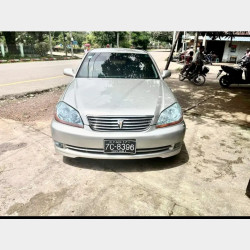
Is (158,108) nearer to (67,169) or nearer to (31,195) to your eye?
(67,169)

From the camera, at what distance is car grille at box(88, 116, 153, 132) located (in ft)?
8.57

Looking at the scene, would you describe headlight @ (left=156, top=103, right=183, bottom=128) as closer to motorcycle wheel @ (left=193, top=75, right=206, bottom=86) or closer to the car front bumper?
the car front bumper

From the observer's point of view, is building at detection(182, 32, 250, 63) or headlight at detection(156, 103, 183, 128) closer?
headlight at detection(156, 103, 183, 128)

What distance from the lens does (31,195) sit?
2.47 m

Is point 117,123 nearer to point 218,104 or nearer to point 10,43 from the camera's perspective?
point 218,104

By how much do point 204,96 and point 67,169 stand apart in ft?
19.4

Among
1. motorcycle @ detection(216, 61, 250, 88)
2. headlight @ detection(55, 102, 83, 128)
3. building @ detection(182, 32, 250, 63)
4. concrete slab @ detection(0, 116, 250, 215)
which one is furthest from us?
building @ detection(182, 32, 250, 63)

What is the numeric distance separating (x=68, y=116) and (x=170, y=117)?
4.17 ft

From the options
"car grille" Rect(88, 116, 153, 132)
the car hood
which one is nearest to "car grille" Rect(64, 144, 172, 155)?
"car grille" Rect(88, 116, 153, 132)

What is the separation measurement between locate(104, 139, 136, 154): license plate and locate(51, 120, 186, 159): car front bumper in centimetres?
4

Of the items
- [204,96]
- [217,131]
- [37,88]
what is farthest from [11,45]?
[217,131]

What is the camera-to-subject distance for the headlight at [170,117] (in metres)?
2.74

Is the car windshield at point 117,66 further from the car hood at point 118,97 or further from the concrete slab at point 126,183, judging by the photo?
the concrete slab at point 126,183

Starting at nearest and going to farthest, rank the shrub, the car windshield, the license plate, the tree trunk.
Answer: the license plate, the car windshield, the tree trunk, the shrub
